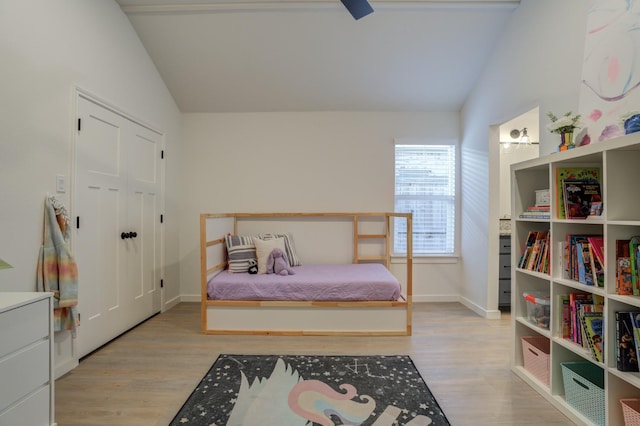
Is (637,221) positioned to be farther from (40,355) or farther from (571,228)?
(40,355)

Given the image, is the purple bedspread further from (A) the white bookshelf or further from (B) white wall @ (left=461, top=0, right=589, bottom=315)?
(B) white wall @ (left=461, top=0, right=589, bottom=315)

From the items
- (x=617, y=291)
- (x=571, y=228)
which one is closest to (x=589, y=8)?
(x=571, y=228)

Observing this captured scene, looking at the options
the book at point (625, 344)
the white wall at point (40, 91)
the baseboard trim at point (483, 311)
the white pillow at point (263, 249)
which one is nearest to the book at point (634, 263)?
the book at point (625, 344)

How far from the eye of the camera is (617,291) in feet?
4.68

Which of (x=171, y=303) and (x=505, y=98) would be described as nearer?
(x=505, y=98)

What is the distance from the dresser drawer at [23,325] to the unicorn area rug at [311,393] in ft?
2.52

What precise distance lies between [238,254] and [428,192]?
7.63 ft

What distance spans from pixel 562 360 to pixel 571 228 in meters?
0.76

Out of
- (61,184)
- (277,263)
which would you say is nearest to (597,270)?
(277,263)

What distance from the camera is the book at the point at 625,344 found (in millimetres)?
1373

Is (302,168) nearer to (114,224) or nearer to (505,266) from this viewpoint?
(114,224)

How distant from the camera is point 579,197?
1732 mm

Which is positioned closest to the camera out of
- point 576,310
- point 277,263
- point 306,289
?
point 576,310

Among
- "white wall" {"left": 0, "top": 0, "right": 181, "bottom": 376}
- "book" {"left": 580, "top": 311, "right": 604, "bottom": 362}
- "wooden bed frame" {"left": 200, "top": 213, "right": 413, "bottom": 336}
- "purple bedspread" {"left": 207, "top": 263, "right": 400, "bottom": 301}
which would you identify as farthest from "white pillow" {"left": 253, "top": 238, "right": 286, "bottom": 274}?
"book" {"left": 580, "top": 311, "right": 604, "bottom": 362}
